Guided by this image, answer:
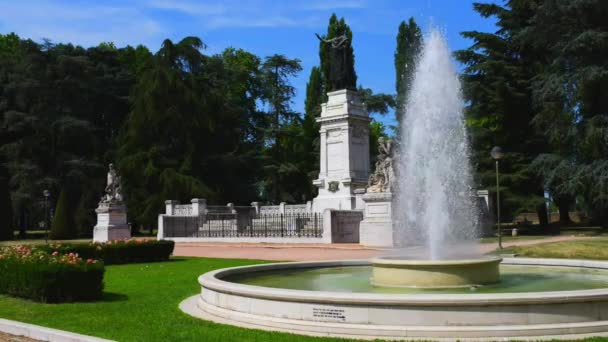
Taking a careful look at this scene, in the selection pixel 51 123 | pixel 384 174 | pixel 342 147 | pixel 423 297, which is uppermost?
pixel 51 123

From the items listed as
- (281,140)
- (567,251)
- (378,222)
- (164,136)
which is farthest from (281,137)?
(567,251)

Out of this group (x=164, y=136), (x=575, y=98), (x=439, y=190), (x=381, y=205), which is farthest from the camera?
(x=164, y=136)

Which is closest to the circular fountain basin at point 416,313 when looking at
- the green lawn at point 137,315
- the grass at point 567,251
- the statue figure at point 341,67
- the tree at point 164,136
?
the green lawn at point 137,315

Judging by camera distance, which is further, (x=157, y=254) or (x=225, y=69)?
(x=225, y=69)

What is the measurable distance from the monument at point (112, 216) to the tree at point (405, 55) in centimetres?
2436

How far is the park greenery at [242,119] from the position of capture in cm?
3522

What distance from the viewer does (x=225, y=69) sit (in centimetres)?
6175

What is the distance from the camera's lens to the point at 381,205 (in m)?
27.2

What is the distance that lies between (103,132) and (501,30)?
36665 millimetres

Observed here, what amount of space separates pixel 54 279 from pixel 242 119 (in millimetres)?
50108

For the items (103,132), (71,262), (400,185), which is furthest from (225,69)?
(71,262)

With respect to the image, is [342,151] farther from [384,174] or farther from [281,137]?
[281,137]

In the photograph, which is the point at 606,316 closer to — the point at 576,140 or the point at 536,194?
the point at 576,140

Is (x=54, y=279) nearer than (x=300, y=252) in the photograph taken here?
Yes
